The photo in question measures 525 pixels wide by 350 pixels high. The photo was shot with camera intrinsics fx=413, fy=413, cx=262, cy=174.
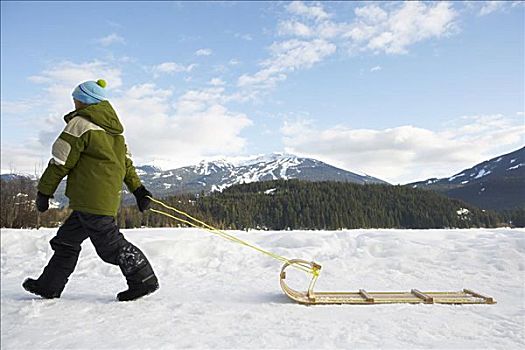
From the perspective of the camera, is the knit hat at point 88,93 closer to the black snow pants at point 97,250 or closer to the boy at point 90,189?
the boy at point 90,189

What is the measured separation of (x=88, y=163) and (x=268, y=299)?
6.01 ft

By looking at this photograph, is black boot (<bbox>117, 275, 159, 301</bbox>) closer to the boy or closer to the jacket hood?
the boy

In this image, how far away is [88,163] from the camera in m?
3.23


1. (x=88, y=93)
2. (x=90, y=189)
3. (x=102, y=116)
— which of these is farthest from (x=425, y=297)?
(x=88, y=93)

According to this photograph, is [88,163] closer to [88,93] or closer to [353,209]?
[88,93]

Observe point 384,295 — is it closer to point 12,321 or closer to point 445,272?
point 445,272

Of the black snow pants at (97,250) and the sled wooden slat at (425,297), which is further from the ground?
the black snow pants at (97,250)

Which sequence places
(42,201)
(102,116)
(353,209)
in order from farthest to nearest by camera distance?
(353,209) < (102,116) < (42,201)

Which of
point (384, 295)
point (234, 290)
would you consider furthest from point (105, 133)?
point (384, 295)

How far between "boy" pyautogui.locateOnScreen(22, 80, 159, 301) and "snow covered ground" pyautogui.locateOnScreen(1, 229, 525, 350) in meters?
0.21

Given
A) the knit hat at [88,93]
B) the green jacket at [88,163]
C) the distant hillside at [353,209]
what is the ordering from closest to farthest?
the green jacket at [88,163], the knit hat at [88,93], the distant hillside at [353,209]

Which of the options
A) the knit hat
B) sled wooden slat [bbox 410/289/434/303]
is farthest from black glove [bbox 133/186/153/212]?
sled wooden slat [bbox 410/289/434/303]

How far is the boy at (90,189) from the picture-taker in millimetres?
3168

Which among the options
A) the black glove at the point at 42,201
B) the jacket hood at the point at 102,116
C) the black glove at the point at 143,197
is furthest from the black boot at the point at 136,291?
the jacket hood at the point at 102,116
